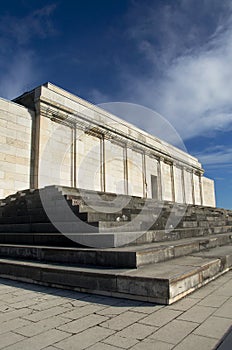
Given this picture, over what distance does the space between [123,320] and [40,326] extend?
94 cm

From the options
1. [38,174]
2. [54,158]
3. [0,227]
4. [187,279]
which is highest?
[54,158]

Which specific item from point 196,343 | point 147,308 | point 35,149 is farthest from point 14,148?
point 196,343

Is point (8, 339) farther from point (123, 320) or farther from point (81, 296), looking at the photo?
point (81, 296)

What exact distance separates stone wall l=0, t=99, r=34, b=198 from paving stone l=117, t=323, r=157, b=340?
11256 mm

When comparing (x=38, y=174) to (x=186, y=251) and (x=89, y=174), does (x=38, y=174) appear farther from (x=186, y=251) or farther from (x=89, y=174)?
(x=186, y=251)

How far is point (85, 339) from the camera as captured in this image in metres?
2.86

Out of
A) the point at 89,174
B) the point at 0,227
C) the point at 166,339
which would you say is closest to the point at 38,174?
the point at 89,174

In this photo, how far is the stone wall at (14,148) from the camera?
13344mm

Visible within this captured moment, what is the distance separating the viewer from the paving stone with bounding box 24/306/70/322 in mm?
3531

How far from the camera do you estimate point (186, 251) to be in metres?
6.39

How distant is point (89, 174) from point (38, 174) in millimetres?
3739

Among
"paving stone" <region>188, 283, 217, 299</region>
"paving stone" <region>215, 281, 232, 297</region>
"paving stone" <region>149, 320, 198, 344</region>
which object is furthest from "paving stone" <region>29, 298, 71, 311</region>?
"paving stone" <region>215, 281, 232, 297</region>

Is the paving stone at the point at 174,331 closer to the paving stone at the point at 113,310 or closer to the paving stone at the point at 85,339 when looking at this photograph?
the paving stone at the point at 85,339

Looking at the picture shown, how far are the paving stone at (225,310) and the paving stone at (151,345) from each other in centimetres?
107
